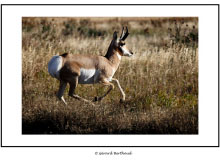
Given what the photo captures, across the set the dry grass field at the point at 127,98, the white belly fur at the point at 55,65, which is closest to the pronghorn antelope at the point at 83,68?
the white belly fur at the point at 55,65

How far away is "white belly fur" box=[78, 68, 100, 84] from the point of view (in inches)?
333

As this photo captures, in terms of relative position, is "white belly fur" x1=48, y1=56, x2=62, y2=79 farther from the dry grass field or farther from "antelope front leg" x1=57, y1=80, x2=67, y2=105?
the dry grass field

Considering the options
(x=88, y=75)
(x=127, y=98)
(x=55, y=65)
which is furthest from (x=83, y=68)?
(x=127, y=98)

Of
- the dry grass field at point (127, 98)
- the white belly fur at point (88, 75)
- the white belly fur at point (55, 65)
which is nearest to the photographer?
the dry grass field at point (127, 98)

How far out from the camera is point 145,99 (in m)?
8.83

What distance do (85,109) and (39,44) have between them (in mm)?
5947

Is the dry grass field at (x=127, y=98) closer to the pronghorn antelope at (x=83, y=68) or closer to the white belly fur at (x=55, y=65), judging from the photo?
the pronghorn antelope at (x=83, y=68)

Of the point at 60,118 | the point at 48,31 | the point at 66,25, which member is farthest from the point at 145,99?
the point at 66,25

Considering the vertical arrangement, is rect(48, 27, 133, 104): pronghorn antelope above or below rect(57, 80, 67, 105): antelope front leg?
above

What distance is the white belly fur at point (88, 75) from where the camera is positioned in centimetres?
846

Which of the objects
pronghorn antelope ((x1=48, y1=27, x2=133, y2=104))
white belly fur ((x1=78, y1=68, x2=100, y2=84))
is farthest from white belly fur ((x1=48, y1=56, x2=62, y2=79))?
white belly fur ((x1=78, y1=68, x2=100, y2=84))

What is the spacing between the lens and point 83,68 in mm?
8461

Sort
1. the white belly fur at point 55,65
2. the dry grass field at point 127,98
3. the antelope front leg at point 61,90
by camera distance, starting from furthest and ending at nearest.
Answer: the antelope front leg at point 61,90, the white belly fur at point 55,65, the dry grass field at point 127,98

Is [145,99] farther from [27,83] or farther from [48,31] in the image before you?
[48,31]
